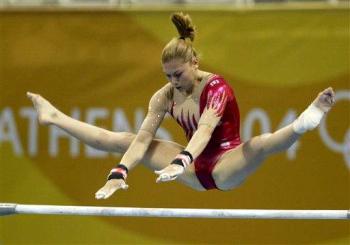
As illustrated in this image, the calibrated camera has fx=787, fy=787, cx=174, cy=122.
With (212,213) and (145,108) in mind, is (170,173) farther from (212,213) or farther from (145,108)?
(145,108)

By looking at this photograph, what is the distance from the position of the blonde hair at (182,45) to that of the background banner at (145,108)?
135 cm

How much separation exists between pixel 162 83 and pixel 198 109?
1478mm

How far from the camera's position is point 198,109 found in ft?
16.3

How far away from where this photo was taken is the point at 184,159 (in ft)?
14.8

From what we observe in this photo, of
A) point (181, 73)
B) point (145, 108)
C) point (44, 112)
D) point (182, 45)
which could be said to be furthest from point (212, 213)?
point (145, 108)

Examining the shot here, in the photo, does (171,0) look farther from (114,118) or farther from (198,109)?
(198,109)

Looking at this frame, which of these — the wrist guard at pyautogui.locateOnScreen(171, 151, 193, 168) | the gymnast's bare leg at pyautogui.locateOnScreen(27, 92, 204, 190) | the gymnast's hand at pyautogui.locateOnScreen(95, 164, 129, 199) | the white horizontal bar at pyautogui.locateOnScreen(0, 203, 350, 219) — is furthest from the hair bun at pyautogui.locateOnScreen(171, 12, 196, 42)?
the white horizontal bar at pyautogui.locateOnScreen(0, 203, 350, 219)

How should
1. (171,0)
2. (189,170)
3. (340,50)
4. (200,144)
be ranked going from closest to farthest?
1. (200,144)
2. (189,170)
3. (340,50)
4. (171,0)

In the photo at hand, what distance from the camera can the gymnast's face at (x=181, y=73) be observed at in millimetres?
4756

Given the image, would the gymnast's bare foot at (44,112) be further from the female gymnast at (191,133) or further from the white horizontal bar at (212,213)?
the white horizontal bar at (212,213)

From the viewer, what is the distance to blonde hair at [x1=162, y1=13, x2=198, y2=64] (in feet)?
15.6

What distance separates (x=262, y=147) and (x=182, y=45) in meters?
0.79

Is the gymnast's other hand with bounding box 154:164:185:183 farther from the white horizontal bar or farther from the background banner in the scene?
the background banner

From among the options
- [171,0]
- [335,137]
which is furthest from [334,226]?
[171,0]
